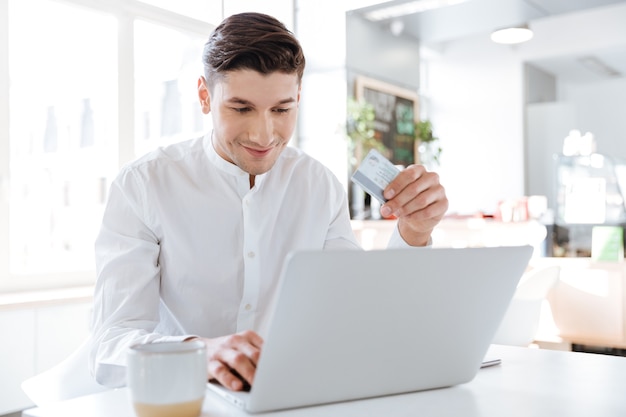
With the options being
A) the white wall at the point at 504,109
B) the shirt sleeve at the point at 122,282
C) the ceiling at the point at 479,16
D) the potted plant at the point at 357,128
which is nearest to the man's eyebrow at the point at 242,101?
the shirt sleeve at the point at 122,282

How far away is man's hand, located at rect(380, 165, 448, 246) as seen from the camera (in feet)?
3.93

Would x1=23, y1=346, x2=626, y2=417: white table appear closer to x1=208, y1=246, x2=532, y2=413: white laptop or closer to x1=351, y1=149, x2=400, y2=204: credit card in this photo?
x1=208, y1=246, x2=532, y2=413: white laptop

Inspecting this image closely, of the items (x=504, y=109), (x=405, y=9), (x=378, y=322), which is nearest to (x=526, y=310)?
(x=378, y=322)

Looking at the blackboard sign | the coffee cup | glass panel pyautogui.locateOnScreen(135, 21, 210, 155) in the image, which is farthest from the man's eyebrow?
the blackboard sign

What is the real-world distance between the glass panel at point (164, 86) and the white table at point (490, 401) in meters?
3.66

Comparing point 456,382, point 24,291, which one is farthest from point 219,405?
point 24,291

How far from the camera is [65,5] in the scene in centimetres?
386

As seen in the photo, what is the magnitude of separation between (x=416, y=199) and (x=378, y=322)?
547 mm

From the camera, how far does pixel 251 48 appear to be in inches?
53.6

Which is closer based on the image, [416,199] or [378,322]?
[378,322]

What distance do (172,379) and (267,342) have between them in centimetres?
10

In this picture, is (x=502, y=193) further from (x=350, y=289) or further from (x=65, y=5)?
(x=350, y=289)

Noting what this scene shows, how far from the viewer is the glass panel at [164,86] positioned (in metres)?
4.39

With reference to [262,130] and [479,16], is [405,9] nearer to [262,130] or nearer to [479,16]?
[479,16]
